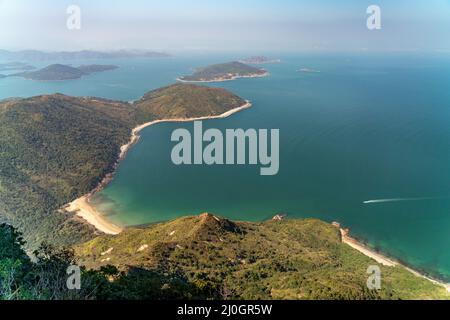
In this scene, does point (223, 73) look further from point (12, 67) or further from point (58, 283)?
point (58, 283)

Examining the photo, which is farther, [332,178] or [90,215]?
[332,178]

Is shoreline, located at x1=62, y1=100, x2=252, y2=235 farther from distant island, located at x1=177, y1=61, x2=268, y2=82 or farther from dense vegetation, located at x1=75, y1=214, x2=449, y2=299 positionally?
distant island, located at x1=177, y1=61, x2=268, y2=82

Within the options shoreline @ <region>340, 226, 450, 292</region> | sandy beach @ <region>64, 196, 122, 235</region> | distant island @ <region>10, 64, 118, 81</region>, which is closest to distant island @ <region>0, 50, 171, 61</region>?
distant island @ <region>10, 64, 118, 81</region>

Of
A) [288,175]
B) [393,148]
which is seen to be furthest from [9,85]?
[393,148]

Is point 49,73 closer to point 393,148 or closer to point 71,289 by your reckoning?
point 393,148

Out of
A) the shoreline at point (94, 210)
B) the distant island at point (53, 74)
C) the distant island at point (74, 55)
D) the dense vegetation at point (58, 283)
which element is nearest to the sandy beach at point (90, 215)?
the shoreline at point (94, 210)

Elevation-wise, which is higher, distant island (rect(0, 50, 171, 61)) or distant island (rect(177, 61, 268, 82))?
distant island (rect(0, 50, 171, 61))

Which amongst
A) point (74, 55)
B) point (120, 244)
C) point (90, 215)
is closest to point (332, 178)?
point (120, 244)
